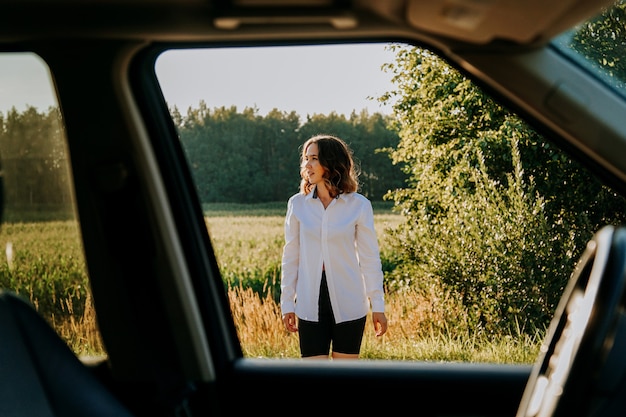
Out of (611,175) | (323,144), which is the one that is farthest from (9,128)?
(323,144)

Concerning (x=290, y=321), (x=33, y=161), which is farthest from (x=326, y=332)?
(x=33, y=161)

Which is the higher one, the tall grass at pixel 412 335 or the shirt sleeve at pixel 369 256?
the shirt sleeve at pixel 369 256

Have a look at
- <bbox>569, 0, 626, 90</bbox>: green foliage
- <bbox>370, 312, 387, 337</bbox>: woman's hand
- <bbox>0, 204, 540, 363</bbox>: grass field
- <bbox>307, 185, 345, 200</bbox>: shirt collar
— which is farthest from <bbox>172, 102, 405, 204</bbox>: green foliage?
<bbox>569, 0, 626, 90</bbox>: green foliage

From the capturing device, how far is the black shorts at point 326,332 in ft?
14.1

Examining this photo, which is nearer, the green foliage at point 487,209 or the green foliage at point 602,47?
the green foliage at point 602,47

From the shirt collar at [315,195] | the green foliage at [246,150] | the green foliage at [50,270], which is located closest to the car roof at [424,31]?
the green foliage at [50,270]

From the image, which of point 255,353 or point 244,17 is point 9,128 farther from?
point 255,353

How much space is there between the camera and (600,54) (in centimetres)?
175

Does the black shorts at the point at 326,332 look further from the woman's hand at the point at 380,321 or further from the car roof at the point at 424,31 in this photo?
the car roof at the point at 424,31

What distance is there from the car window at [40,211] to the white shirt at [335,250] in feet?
Result: 6.88

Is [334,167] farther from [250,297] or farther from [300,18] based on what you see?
[250,297]

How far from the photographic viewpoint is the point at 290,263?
441 cm

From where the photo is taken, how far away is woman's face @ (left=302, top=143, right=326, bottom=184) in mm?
4371

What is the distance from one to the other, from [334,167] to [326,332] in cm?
83
